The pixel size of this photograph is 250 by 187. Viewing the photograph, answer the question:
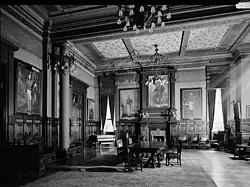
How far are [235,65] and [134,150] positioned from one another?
885 cm

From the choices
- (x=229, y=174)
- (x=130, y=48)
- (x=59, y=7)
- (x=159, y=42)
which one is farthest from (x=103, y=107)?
(x=229, y=174)

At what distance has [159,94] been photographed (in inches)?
563

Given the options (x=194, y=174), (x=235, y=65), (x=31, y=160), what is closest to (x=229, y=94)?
(x=235, y=65)

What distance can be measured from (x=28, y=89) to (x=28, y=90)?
0.03 m

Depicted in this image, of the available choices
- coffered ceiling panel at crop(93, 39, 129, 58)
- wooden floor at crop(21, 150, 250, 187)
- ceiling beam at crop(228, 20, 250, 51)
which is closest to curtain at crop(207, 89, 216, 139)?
ceiling beam at crop(228, 20, 250, 51)

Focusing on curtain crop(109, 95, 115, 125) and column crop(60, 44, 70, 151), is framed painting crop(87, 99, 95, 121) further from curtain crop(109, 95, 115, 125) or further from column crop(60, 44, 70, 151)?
column crop(60, 44, 70, 151)

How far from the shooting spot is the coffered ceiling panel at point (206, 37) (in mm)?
9875

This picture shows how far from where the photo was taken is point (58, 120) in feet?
31.3

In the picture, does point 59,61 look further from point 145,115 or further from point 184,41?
point 145,115

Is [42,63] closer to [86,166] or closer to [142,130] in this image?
[86,166]

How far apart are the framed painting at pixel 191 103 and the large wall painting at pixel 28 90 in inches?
329

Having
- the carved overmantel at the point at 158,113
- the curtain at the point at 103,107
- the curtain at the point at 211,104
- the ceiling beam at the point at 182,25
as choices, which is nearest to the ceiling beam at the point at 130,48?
the carved overmantel at the point at 158,113

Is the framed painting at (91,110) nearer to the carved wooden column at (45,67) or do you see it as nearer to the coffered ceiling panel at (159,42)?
the coffered ceiling panel at (159,42)

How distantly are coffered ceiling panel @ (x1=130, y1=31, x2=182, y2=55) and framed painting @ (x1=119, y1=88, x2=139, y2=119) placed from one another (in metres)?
2.84
